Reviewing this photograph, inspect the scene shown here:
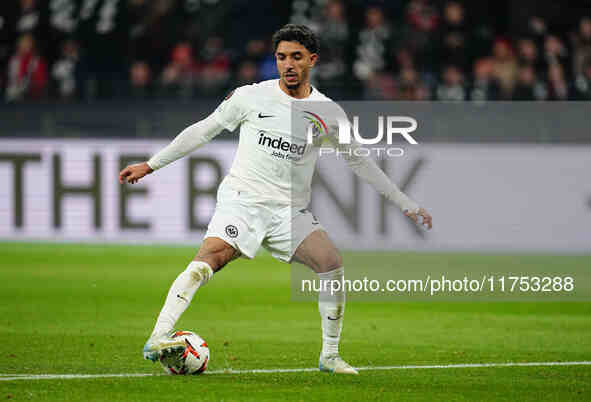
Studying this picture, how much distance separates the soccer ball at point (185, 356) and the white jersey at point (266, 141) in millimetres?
1000

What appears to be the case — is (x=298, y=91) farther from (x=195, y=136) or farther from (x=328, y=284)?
(x=328, y=284)

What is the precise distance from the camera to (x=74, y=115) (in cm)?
1638

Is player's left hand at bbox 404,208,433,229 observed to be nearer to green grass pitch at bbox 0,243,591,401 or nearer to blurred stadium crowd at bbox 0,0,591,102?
green grass pitch at bbox 0,243,591,401

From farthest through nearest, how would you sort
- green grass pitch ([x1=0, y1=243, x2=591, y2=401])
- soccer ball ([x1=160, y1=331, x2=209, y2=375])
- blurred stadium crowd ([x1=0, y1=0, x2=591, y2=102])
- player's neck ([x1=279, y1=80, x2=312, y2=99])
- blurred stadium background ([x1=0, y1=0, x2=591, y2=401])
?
blurred stadium crowd ([x1=0, y1=0, x2=591, y2=102]) < blurred stadium background ([x1=0, y1=0, x2=591, y2=401]) < player's neck ([x1=279, y1=80, x2=312, y2=99]) < soccer ball ([x1=160, y1=331, x2=209, y2=375]) < green grass pitch ([x1=0, y1=243, x2=591, y2=401])

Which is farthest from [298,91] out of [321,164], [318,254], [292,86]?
[321,164]

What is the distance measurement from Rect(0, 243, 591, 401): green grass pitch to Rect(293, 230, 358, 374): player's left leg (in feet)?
0.50

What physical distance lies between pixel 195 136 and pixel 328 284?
4.10ft

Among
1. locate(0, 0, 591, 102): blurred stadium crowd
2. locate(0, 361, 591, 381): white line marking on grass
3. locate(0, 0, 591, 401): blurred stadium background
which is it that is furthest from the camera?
locate(0, 0, 591, 102): blurred stadium crowd

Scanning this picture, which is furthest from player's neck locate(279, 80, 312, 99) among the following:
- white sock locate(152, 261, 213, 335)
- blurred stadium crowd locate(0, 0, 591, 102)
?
blurred stadium crowd locate(0, 0, 591, 102)

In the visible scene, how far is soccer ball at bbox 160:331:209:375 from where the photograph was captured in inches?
264

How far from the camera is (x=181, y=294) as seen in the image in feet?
22.1

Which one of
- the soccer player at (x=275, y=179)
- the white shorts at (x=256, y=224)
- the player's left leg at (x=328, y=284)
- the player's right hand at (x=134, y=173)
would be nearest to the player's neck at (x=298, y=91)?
the soccer player at (x=275, y=179)

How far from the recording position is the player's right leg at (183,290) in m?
6.59

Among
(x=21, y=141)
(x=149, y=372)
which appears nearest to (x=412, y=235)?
(x=21, y=141)
